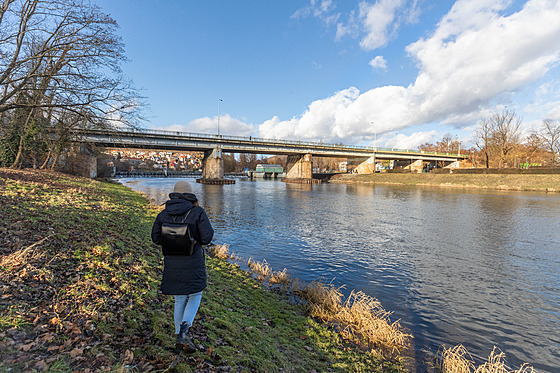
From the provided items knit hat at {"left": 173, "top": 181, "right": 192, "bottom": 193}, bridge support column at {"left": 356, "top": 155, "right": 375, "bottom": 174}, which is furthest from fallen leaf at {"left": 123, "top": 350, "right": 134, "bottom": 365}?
bridge support column at {"left": 356, "top": 155, "right": 375, "bottom": 174}

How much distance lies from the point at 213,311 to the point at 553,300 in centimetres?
1079

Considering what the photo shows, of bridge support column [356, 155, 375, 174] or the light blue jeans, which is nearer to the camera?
the light blue jeans

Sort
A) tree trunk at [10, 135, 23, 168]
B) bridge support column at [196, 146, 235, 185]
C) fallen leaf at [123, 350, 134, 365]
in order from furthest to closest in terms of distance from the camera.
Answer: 1. bridge support column at [196, 146, 235, 185]
2. tree trunk at [10, 135, 23, 168]
3. fallen leaf at [123, 350, 134, 365]

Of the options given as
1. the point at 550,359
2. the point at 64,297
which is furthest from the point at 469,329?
the point at 64,297

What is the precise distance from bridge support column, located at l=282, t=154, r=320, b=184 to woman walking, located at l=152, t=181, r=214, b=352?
76.3 m

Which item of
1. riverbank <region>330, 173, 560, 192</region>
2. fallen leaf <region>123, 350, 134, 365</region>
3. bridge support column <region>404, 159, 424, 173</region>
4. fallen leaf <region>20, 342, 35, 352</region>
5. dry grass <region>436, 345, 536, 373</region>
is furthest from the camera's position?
Answer: bridge support column <region>404, 159, 424, 173</region>

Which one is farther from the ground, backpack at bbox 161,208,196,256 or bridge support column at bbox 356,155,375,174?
bridge support column at bbox 356,155,375,174

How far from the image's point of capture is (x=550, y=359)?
5852mm

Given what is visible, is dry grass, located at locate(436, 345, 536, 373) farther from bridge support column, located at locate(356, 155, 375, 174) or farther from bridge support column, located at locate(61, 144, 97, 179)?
bridge support column, located at locate(356, 155, 375, 174)

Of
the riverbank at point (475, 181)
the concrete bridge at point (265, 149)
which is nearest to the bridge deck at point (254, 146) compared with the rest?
the concrete bridge at point (265, 149)

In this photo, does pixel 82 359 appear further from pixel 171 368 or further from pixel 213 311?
pixel 213 311

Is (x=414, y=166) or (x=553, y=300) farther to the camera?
(x=414, y=166)

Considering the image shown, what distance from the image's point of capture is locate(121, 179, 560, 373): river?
6758 millimetres

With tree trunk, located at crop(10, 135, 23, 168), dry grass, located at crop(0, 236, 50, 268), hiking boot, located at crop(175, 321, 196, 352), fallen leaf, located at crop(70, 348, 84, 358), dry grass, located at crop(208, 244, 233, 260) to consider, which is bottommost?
dry grass, located at crop(208, 244, 233, 260)
